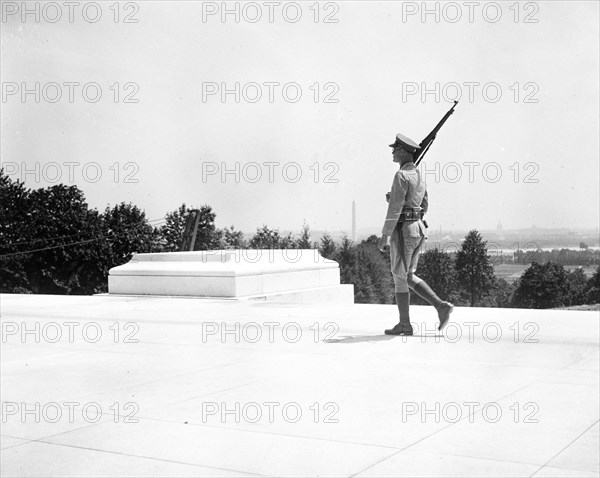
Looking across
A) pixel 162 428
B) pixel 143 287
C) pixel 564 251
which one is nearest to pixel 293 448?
pixel 162 428

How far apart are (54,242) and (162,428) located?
6372 centimetres

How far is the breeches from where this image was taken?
9023mm

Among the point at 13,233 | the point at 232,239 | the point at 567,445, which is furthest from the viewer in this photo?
the point at 232,239

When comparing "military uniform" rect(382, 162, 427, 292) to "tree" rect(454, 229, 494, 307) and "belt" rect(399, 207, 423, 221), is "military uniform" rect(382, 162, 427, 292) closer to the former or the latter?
"belt" rect(399, 207, 423, 221)

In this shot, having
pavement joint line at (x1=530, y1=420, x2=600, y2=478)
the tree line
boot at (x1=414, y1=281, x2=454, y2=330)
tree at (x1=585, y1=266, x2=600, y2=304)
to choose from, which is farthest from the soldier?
tree at (x1=585, y1=266, x2=600, y2=304)

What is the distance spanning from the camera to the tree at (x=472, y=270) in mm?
131375

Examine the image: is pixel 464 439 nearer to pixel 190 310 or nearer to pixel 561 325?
pixel 561 325

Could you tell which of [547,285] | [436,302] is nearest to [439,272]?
[547,285]

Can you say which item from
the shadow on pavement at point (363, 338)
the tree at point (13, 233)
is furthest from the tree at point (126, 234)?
the shadow on pavement at point (363, 338)

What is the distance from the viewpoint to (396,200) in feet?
29.5

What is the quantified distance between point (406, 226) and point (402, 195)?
33 cm

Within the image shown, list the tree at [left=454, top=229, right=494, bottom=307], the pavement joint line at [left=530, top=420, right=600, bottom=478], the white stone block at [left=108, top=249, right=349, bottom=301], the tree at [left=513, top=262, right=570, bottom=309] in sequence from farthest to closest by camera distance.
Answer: the tree at [left=454, top=229, right=494, bottom=307] < the tree at [left=513, top=262, right=570, bottom=309] < the white stone block at [left=108, top=249, right=349, bottom=301] < the pavement joint line at [left=530, top=420, right=600, bottom=478]

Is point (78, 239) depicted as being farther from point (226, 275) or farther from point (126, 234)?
point (226, 275)

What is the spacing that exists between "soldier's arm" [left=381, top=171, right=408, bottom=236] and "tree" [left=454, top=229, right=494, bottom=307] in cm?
12360
